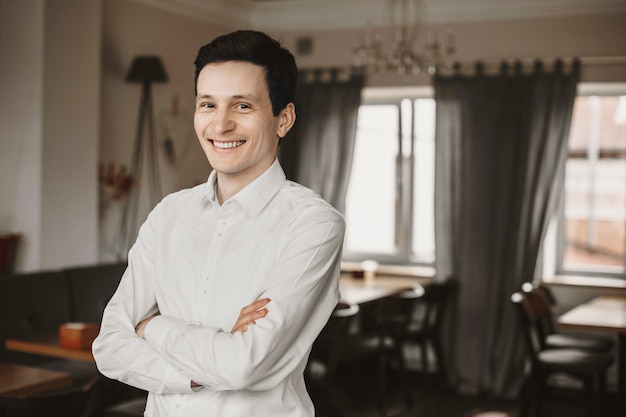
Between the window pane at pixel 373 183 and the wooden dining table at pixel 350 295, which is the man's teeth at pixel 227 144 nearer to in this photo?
the wooden dining table at pixel 350 295

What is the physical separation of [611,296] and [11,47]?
4.32 metres

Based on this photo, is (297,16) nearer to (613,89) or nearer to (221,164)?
(613,89)

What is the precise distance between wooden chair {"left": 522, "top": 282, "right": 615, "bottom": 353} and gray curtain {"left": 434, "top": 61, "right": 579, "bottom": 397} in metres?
0.28

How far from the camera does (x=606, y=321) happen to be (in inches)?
181

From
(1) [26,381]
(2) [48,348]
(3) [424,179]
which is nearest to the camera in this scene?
(1) [26,381]

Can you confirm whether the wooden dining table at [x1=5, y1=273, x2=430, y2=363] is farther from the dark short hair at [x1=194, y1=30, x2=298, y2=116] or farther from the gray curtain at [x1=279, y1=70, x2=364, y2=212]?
the dark short hair at [x1=194, y1=30, x2=298, y2=116]

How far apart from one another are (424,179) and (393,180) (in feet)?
0.96

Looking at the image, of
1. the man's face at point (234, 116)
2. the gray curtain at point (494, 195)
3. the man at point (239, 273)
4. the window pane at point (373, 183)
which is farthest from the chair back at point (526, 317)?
the man's face at point (234, 116)

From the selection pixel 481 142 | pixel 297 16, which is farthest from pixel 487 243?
pixel 297 16

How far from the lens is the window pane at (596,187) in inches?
248

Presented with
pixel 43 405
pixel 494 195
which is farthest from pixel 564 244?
pixel 43 405

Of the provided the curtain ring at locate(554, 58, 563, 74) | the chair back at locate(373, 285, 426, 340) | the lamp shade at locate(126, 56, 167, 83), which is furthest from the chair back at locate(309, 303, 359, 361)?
the curtain ring at locate(554, 58, 563, 74)

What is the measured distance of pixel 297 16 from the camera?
6.90m

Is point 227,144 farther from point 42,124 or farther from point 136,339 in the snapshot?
point 42,124
